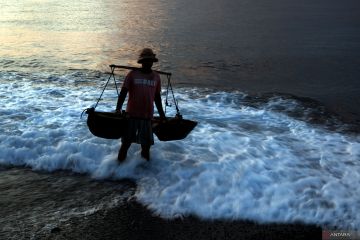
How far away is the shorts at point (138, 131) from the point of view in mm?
6734

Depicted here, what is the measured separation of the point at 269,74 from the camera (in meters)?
15.3

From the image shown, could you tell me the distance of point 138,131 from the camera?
6828 mm

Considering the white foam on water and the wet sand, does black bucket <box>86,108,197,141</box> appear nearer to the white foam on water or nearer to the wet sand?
the white foam on water

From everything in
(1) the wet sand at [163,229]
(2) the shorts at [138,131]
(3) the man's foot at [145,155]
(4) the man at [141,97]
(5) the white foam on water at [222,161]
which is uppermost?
(4) the man at [141,97]

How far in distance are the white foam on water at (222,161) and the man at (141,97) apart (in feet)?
2.20

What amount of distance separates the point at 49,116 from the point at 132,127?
3779mm

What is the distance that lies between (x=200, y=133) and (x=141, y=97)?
9.13ft

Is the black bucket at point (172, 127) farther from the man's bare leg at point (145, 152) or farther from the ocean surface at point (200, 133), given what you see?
the ocean surface at point (200, 133)

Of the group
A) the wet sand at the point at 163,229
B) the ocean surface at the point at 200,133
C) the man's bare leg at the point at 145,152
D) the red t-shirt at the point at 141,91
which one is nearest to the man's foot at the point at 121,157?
the ocean surface at the point at 200,133

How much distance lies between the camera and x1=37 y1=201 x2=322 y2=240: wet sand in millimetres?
5379

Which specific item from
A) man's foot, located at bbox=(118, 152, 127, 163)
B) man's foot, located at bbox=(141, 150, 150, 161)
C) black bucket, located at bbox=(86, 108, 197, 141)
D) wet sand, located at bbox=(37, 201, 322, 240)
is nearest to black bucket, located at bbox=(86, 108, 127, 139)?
black bucket, located at bbox=(86, 108, 197, 141)

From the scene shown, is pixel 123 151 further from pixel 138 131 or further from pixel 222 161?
pixel 222 161

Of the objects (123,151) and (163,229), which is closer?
(163,229)

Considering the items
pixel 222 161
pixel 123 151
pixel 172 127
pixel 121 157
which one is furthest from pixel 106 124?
pixel 222 161
